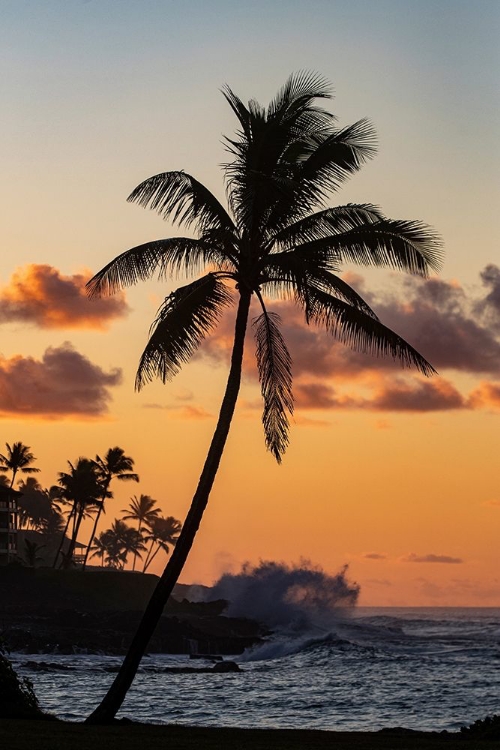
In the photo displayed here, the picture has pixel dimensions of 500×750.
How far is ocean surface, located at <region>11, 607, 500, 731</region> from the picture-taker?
32.5 meters

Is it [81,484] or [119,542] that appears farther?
[119,542]

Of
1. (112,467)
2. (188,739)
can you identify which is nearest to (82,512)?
(112,467)

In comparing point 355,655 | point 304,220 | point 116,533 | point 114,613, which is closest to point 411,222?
point 304,220

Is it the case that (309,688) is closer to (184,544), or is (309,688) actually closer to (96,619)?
(184,544)

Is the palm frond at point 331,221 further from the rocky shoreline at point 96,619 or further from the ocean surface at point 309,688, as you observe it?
the rocky shoreline at point 96,619

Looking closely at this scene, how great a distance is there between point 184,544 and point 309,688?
982 inches

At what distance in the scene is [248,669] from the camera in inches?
2176

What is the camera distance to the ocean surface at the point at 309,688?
3250cm

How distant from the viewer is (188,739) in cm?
1762

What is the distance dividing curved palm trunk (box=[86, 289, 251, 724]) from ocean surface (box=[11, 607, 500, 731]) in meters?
8.94

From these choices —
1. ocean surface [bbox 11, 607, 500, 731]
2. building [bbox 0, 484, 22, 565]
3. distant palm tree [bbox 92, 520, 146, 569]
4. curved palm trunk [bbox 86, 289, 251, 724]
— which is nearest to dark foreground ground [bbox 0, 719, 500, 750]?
curved palm trunk [bbox 86, 289, 251, 724]

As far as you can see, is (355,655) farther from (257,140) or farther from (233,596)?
(233,596)

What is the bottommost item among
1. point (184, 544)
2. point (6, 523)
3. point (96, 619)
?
point (96, 619)

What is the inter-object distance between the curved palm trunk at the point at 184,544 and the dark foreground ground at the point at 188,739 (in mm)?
690
